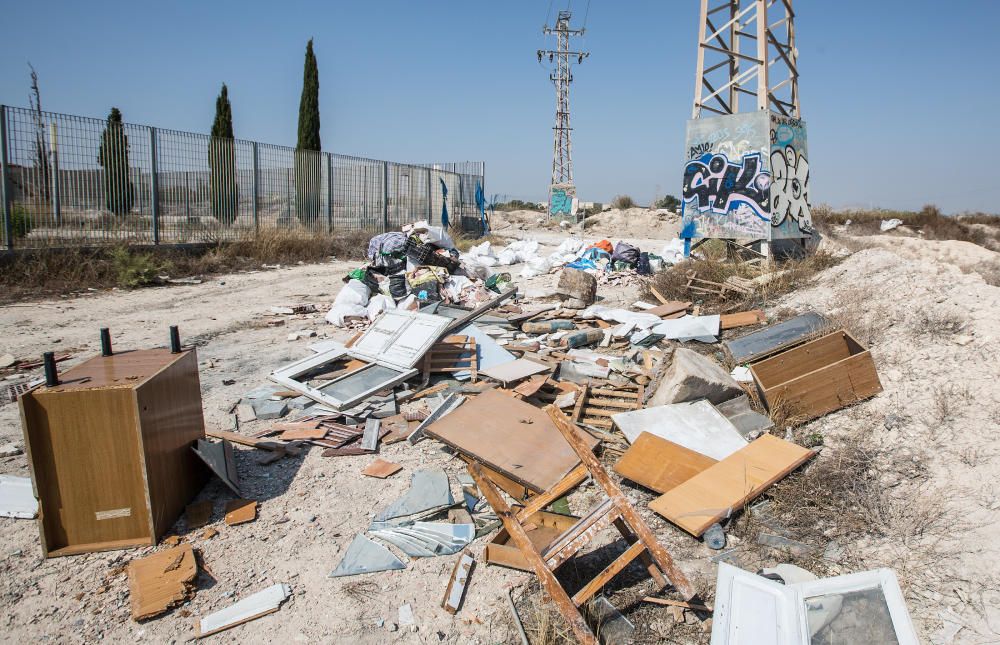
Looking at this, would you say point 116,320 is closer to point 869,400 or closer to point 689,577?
point 689,577

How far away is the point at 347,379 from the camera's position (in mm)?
5141

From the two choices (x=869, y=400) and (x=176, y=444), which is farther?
(x=869, y=400)

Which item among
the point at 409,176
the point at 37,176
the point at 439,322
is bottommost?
the point at 439,322

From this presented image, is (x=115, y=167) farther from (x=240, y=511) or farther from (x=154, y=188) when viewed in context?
(x=240, y=511)

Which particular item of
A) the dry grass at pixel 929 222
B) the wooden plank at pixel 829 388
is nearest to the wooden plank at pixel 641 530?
the wooden plank at pixel 829 388

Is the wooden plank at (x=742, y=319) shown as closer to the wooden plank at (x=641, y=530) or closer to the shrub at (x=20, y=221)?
the wooden plank at (x=641, y=530)

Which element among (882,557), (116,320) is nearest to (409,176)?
(116,320)

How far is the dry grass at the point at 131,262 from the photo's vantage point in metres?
8.81

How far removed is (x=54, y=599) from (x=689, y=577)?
9.16 ft

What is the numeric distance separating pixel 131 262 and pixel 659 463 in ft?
31.1

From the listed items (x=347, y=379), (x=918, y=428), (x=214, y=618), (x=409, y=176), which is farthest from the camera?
(x=409, y=176)

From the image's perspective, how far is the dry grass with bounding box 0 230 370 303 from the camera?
28.9 ft

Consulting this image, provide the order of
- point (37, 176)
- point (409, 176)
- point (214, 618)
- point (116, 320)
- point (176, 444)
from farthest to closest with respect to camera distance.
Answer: point (409, 176), point (37, 176), point (116, 320), point (176, 444), point (214, 618)

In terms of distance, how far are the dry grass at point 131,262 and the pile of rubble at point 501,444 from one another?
562cm
